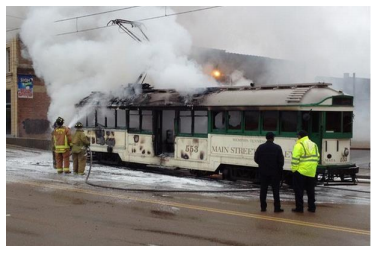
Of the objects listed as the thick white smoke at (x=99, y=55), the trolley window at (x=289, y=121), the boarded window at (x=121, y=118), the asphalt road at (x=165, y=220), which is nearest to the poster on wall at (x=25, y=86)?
the thick white smoke at (x=99, y=55)

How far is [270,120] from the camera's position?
13.7 m

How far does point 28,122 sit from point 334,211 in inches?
1041

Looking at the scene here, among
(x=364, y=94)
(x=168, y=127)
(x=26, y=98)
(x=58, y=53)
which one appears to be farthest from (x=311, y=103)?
(x=26, y=98)

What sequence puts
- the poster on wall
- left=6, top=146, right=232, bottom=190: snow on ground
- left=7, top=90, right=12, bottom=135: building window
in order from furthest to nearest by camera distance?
1. left=7, top=90, right=12, bottom=135: building window
2. the poster on wall
3. left=6, top=146, right=232, bottom=190: snow on ground

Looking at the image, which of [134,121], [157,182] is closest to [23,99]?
[134,121]

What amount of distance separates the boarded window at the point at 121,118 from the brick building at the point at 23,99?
52.7ft

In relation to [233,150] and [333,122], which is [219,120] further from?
[333,122]

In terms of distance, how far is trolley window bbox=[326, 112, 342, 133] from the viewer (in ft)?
43.3

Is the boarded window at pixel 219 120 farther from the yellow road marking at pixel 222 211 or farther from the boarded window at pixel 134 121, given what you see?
the yellow road marking at pixel 222 211

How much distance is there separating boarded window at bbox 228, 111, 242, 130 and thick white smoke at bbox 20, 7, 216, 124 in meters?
2.18

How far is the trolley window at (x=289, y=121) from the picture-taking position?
1318 cm

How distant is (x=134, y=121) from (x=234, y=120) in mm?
4198

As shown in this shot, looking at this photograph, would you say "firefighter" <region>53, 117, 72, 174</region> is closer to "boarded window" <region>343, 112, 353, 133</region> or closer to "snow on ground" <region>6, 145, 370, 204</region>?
"snow on ground" <region>6, 145, 370, 204</region>

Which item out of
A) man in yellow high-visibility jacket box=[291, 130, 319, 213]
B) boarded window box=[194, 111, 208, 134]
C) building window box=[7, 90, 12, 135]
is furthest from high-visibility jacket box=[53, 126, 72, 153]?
building window box=[7, 90, 12, 135]
